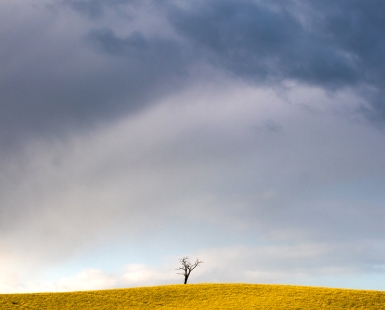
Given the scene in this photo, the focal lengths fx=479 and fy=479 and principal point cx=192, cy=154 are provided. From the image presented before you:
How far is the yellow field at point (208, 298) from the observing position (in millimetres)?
69062

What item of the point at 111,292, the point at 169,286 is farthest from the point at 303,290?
the point at 111,292

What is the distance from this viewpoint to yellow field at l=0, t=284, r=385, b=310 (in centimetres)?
6906

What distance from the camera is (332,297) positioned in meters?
72.8

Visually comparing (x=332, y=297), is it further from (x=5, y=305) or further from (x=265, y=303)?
(x=5, y=305)

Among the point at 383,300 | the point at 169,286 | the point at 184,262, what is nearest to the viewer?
the point at 383,300

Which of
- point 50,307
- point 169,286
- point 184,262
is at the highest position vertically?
point 184,262

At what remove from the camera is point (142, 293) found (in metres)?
76.6

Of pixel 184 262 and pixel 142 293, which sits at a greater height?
pixel 184 262

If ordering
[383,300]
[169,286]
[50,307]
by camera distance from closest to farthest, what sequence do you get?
[50,307] < [383,300] < [169,286]

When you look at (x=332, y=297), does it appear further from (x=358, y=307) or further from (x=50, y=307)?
(x=50, y=307)

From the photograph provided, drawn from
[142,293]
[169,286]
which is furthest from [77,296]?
[169,286]

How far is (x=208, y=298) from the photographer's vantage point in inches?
2891

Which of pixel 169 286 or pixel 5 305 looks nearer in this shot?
pixel 5 305

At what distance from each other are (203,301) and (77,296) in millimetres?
19562
